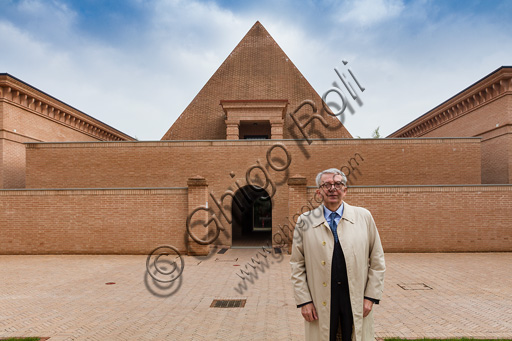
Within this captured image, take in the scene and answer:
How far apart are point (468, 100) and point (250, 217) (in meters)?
14.9

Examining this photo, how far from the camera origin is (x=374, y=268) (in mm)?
3154

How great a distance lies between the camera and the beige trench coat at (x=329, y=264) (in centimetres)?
299

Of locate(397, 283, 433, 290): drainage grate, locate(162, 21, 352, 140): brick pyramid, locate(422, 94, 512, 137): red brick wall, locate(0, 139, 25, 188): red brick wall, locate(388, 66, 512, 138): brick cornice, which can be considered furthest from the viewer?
locate(162, 21, 352, 140): brick pyramid

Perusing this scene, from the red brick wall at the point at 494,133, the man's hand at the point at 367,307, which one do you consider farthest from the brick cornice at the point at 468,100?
the man's hand at the point at 367,307

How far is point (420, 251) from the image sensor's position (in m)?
13.2

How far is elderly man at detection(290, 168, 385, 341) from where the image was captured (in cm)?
299

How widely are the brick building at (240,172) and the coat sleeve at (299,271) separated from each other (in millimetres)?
10036

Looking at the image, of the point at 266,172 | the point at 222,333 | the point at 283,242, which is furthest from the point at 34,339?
the point at 266,172

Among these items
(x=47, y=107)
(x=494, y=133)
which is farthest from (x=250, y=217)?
(x=494, y=133)

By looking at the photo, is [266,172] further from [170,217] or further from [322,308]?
[322,308]

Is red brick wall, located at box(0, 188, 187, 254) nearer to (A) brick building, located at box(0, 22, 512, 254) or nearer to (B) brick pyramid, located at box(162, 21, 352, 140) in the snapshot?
(A) brick building, located at box(0, 22, 512, 254)

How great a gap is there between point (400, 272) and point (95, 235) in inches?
436

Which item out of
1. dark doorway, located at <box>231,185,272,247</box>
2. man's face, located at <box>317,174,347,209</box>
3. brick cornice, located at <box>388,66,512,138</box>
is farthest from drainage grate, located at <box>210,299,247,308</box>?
brick cornice, located at <box>388,66,512,138</box>

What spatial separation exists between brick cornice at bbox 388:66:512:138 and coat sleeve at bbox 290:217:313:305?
18673mm
